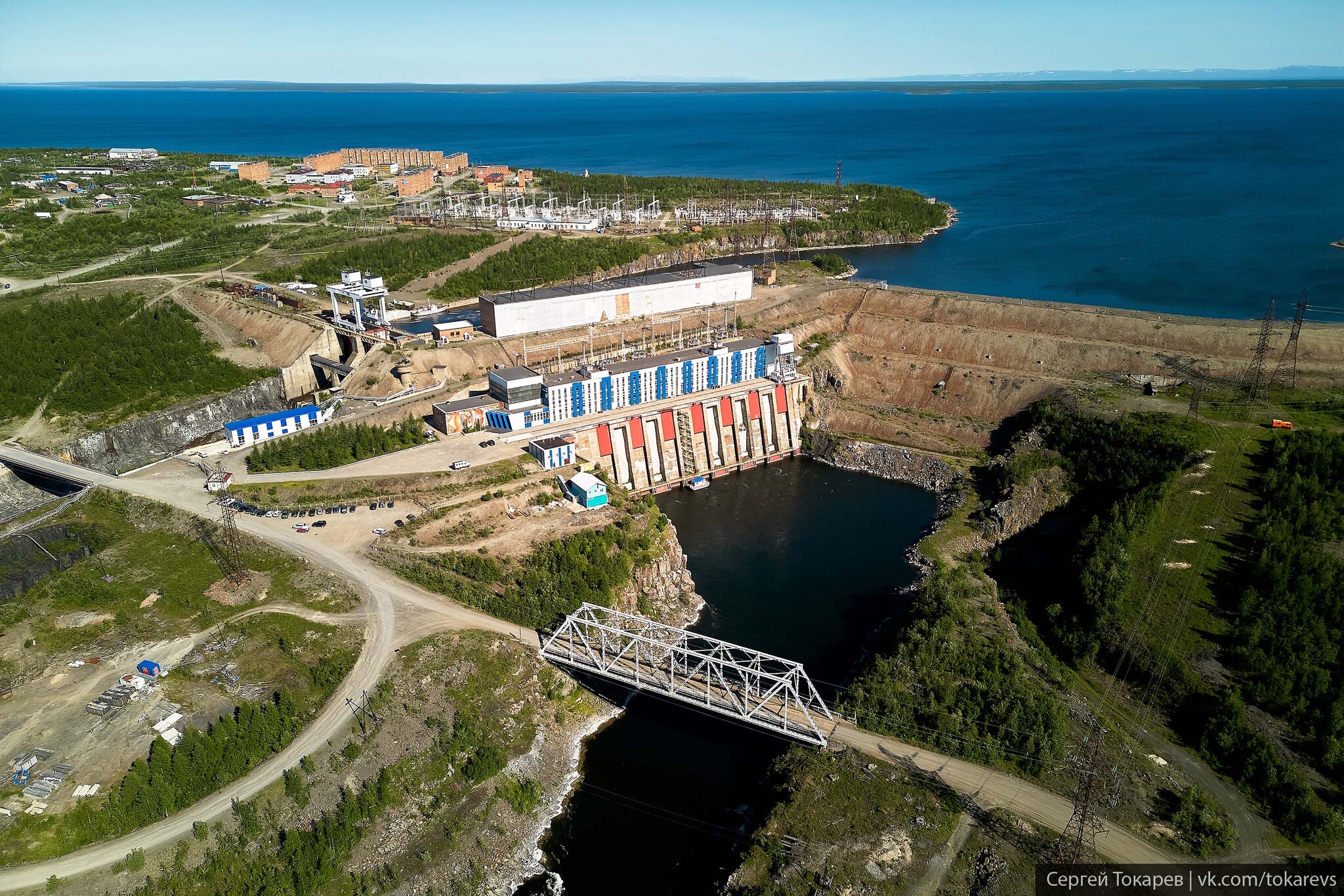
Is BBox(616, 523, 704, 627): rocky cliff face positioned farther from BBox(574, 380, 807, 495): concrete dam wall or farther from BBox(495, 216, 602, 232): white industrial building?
BBox(495, 216, 602, 232): white industrial building

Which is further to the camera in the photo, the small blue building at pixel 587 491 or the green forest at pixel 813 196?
the green forest at pixel 813 196

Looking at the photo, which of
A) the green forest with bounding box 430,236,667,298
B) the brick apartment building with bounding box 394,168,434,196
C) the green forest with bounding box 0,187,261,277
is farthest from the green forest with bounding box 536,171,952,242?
the green forest with bounding box 0,187,261,277

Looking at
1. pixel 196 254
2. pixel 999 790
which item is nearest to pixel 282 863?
pixel 999 790

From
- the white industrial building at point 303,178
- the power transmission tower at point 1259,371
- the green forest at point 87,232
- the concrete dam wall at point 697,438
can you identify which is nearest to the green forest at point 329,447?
the concrete dam wall at point 697,438

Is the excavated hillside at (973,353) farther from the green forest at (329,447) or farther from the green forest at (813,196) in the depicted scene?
the green forest at (813,196)

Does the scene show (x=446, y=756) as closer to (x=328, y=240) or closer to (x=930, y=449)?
(x=930, y=449)

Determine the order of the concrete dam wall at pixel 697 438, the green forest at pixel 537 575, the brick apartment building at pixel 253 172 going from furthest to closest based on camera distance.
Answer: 1. the brick apartment building at pixel 253 172
2. the concrete dam wall at pixel 697 438
3. the green forest at pixel 537 575
